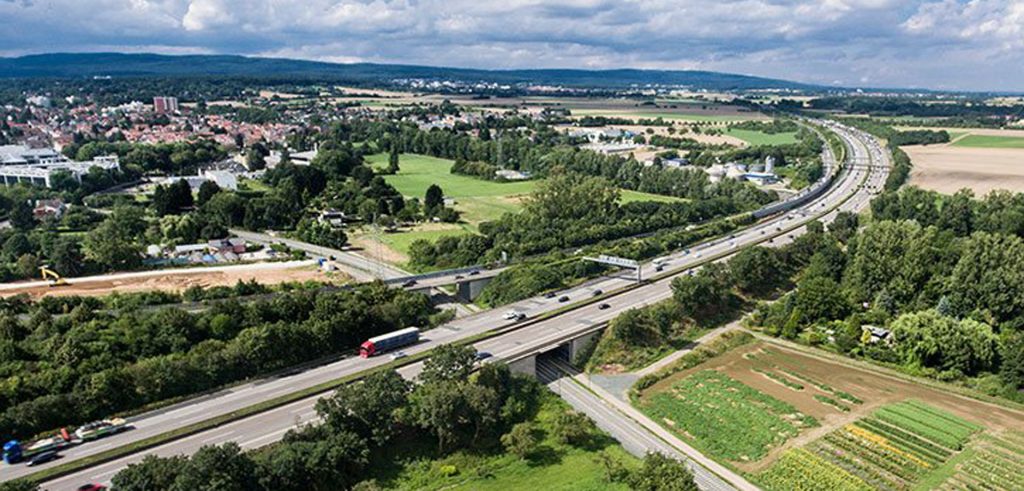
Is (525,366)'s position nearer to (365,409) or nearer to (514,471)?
(514,471)

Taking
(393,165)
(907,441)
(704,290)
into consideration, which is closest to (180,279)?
(704,290)

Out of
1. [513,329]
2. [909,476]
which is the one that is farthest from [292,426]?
[909,476]

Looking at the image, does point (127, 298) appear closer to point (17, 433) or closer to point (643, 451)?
point (17, 433)

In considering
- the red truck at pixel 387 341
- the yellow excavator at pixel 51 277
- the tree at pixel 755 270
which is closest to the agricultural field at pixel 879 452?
the tree at pixel 755 270

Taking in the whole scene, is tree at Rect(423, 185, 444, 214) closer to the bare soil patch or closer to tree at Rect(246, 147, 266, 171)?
the bare soil patch

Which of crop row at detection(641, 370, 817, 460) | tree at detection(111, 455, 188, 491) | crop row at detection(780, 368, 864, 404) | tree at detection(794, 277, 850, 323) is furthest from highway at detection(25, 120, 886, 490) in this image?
crop row at detection(780, 368, 864, 404)

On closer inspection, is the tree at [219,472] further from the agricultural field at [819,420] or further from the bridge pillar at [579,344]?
the bridge pillar at [579,344]
